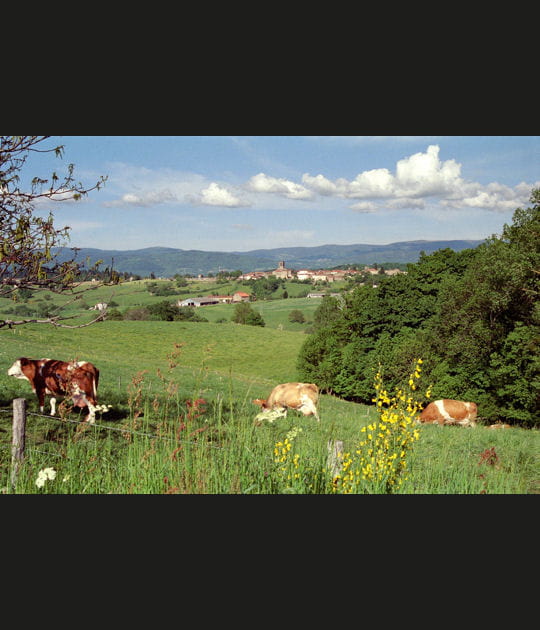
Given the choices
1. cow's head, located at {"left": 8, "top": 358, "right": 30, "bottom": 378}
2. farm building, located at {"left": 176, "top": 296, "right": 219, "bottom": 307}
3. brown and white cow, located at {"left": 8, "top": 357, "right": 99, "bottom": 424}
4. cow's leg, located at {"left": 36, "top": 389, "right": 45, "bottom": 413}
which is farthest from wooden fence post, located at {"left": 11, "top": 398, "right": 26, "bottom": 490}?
farm building, located at {"left": 176, "top": 296, "right": 219, "bottom": 307}

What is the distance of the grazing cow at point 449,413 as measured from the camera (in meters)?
13.3

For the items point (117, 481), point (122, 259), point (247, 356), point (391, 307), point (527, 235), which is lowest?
point (247, 356)

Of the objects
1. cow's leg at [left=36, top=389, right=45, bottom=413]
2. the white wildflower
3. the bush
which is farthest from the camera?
→ the bush

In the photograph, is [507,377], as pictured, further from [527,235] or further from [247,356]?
[247,356]

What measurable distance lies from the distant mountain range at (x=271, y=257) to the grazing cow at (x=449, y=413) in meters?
4.84

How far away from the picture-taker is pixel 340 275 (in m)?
15.8

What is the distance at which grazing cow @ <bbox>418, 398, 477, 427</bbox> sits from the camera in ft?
43.7

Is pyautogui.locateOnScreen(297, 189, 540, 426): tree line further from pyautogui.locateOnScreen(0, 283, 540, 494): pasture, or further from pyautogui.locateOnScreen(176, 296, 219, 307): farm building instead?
pyautogui.locateOnScreen(176, 296, 219, 307): farm building

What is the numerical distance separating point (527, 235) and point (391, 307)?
28.3ft

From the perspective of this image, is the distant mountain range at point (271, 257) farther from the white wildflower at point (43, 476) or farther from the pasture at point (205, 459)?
the white wildflower at point (43, 476)

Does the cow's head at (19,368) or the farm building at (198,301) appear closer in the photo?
the cow's head at (19,368)

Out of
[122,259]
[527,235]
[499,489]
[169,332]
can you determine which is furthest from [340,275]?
[499,489]

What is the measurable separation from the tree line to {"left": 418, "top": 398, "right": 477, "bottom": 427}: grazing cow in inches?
38.9

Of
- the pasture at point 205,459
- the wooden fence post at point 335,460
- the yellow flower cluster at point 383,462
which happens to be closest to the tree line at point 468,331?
the pasture at point 205,459
